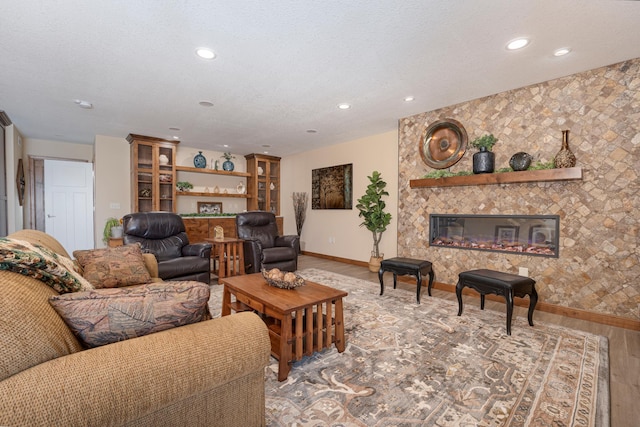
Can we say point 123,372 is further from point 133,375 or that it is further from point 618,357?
point 618,357

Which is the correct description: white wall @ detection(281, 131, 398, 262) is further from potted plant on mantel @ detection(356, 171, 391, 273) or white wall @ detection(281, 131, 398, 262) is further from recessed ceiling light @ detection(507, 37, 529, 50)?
recessed ceiling light @ detection(507, 37, 529, 50)

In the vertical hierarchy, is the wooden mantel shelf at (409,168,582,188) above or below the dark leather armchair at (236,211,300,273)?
above

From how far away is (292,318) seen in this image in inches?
82.7

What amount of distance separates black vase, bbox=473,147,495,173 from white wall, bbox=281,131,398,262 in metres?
1.54

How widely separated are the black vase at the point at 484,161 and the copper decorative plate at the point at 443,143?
0.29 m

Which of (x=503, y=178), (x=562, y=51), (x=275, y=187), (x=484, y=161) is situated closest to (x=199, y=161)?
(x=275, y=187)

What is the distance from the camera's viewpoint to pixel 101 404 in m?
0.77

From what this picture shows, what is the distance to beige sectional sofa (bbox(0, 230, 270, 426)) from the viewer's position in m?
0.72

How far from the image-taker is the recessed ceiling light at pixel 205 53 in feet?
8.00

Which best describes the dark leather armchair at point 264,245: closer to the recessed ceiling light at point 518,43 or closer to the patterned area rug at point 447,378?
the patterned area rug at point 447,378

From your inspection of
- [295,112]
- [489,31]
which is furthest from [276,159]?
[489,31]

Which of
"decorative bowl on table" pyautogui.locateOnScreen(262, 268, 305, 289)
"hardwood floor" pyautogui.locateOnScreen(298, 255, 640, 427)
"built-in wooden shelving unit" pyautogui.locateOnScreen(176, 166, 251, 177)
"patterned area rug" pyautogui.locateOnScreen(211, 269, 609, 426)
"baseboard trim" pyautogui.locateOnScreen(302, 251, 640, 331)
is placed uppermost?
"built-in wooden shelving unit" pyautogui.locateOnScreen(176, 166, 251, 177)

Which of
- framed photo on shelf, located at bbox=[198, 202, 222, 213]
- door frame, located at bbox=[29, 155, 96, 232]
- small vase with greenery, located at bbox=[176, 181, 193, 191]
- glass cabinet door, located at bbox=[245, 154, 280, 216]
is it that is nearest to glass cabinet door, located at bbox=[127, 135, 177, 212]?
small vase with greenery, located at bbox=[176, 181, 193, 191]

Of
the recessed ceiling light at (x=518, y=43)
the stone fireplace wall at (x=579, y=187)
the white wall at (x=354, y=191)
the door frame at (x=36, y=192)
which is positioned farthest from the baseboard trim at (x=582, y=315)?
the door frame at (x=36, y=192)
